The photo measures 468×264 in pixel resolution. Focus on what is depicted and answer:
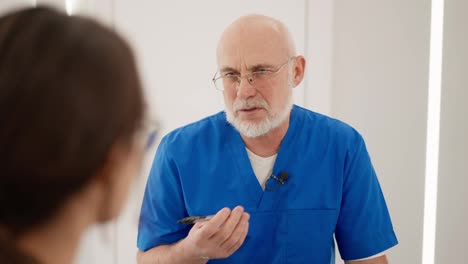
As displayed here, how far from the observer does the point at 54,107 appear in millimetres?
430

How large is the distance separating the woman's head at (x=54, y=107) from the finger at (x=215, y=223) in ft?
1.71

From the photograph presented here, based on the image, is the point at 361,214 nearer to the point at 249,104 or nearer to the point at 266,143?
the point at 266,143

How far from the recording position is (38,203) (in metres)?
0.46

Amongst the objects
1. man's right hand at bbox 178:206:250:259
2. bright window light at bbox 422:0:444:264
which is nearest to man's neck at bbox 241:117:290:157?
man's right hand at bbox 178:206:250:259

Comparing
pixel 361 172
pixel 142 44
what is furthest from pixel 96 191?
pixel 142 44

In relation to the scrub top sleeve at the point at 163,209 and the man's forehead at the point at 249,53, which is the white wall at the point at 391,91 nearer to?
the man's forehead at the point at 249,53

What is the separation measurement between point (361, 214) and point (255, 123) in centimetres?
41

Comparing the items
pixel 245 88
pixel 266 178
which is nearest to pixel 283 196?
pixel 266 178

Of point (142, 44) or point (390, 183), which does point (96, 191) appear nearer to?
point (142, 44)

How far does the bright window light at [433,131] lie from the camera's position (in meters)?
1.82

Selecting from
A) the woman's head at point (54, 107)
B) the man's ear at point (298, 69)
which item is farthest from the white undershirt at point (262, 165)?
the woman's head at point (54, 107)

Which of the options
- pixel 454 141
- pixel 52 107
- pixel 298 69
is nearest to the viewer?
pixel 52 107

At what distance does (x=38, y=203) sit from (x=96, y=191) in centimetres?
7

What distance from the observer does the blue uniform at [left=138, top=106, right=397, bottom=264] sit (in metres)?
1.27
